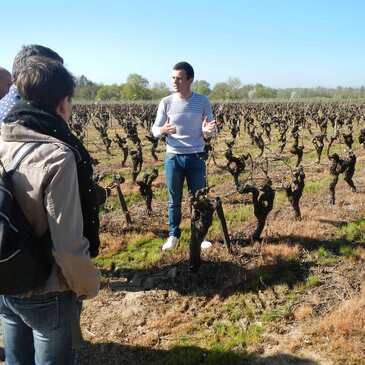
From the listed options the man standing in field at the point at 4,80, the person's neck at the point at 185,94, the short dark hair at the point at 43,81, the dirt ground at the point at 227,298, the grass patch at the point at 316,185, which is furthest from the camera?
the grass patch at the point at 316,185

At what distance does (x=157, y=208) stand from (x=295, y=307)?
430 cm

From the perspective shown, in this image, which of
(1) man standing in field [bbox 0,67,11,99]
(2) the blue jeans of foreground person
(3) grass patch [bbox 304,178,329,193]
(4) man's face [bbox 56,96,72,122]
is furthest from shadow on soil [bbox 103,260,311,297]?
(3) grass patch [bbox 304,178,329,193]

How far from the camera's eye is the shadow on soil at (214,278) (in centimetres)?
460

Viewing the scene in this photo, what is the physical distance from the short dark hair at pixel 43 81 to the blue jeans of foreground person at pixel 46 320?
0.93m

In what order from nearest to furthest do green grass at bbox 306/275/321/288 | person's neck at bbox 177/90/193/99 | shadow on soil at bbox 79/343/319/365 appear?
shadow on soil at bbox 79/343/319/365 < green grass at bbox 306/275/321/288 < person's neck at bbox 177/90/193/99

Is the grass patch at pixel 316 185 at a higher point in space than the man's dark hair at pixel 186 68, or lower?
lower

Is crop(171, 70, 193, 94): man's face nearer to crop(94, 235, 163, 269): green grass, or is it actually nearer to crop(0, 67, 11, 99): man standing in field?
crop(0, 67, 11, 99): man standing in field

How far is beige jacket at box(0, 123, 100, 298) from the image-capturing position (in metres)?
1.80

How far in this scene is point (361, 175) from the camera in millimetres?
9820

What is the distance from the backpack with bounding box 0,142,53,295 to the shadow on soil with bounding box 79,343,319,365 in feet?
A: 6.52

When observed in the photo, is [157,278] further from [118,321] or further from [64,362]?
[64,362]

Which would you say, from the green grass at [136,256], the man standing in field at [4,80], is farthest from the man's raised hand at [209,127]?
the man standing in field at [4,80]

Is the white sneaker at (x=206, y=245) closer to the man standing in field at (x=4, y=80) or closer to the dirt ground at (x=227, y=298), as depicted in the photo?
the dirt ground at (x=227, y=298)

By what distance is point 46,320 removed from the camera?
2014 mm
